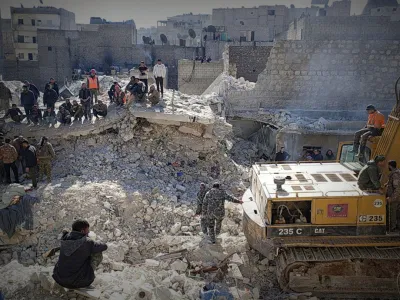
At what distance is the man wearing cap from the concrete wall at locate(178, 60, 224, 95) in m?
16.7

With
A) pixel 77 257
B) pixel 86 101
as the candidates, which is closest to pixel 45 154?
pixel 86 101

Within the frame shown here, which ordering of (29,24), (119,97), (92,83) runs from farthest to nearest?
(29,24) < (92,83) < (119,97)

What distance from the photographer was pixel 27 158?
8938mm

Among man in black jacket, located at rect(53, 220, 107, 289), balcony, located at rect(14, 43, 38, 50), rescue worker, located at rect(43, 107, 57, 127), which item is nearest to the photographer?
man in black jacket, located at rect(53, 220, 107, 289)

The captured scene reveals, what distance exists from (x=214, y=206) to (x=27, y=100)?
687cm

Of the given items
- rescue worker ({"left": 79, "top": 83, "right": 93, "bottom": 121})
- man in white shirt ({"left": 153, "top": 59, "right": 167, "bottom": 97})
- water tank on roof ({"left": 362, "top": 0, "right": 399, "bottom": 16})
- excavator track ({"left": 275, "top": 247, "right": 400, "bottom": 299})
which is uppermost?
water tank on roof ({"left": 362, "top": 0, "right": 399, "bottom": 16})

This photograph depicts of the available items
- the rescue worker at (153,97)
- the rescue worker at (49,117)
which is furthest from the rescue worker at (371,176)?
the rescue worker at (49,117)

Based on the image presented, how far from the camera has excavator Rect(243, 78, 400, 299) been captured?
6230 mm

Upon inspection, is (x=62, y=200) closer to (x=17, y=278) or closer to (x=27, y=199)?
(x=27, y=199)

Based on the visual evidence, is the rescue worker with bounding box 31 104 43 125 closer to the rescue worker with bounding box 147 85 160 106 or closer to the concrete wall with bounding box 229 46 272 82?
the rescue worker with bounding box 147 85 160 106

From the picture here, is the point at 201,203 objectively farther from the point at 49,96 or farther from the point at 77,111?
the point at 49,96

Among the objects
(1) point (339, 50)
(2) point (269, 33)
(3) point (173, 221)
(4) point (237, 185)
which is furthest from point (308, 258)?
(2) point (269, 33)

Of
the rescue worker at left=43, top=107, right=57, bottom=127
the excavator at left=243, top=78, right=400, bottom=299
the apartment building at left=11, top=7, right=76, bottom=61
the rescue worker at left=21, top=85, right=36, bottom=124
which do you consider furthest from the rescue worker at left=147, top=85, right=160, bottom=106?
the apartment building at left=11, top=7, right=76, bottom=61

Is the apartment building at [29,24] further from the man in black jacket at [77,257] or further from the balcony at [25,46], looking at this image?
the man in black jacket at [77,257]
